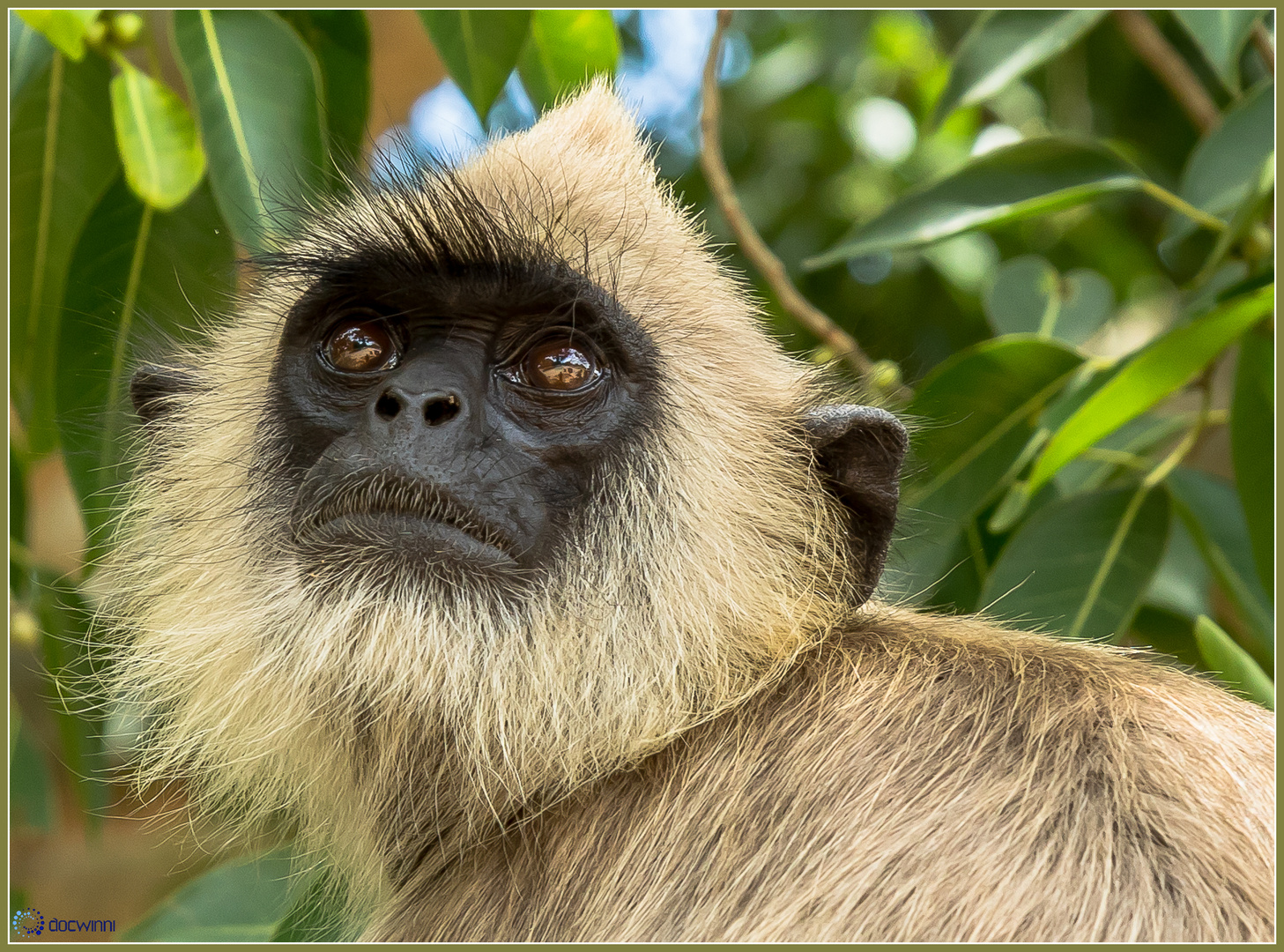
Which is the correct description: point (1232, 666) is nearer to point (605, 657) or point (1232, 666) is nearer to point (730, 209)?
point (605, 657)

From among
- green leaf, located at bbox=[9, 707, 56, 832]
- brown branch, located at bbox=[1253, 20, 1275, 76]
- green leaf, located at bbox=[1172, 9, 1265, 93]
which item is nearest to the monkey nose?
green leaf, located at bbox=[1172, 9, 1265, 93]

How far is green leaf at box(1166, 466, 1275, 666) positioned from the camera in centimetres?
318

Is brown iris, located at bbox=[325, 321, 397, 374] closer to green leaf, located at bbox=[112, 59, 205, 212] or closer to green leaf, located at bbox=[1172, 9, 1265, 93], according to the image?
green leaf, located at bbox=[112, 59, 205, 212]

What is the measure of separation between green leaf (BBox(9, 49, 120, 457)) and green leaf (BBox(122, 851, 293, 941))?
1.46 meters

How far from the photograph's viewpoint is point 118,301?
3254 mm

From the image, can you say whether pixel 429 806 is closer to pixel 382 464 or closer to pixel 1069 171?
pixel 382 464

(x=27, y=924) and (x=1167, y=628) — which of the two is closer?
(x=27, y=924)

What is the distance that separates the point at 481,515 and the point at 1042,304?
7.94 feet

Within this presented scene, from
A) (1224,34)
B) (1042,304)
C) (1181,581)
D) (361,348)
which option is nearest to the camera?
(361,348)

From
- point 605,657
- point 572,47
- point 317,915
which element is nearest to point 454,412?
point 605,657

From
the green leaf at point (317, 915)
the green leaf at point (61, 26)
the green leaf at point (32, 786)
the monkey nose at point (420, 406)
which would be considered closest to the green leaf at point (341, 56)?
the green leaf at point (61, 26)

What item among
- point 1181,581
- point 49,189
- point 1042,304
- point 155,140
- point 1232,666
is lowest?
point 1181,581

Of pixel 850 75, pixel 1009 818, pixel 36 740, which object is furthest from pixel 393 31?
pixel 1009 818

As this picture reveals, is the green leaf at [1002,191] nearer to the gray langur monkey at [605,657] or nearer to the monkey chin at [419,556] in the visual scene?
the gray langur monkey at [605,657]
